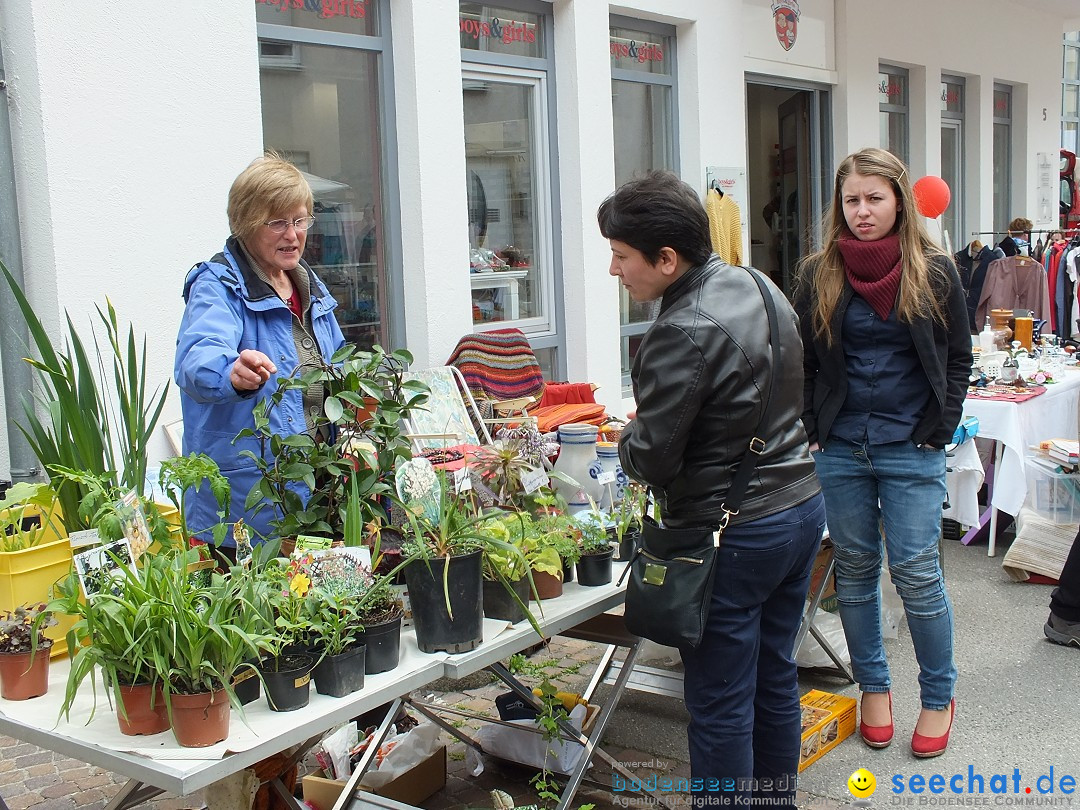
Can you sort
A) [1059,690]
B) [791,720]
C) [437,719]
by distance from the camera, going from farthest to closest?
[1059,690], [437,719], [791,720]

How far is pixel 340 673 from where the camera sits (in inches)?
91.1

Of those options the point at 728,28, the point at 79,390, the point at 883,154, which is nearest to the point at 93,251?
the point at 79,390

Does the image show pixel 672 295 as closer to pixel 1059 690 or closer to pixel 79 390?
pixel 79 390

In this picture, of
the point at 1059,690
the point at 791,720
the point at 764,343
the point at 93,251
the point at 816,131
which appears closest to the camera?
the point at 764,343

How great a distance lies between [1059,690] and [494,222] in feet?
13.7

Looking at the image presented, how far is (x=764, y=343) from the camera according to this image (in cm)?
256

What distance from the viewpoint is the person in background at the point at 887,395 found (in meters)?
3.45

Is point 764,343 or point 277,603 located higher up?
point 764,343

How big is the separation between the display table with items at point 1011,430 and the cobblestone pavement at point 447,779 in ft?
8.50

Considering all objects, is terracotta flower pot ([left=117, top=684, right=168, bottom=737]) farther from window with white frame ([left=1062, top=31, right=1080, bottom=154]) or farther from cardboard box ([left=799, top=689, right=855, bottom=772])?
window with white frame ([left=1062, top=31, right=1080, bottom=154])

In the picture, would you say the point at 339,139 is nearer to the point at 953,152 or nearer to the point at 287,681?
the point at 287,681

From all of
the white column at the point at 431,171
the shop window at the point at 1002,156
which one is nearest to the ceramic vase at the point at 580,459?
the white column at the point at 431,171

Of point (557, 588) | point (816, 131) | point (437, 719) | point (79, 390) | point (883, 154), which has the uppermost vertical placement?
point (816, 131)

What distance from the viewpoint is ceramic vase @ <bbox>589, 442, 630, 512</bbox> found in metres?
3.53
